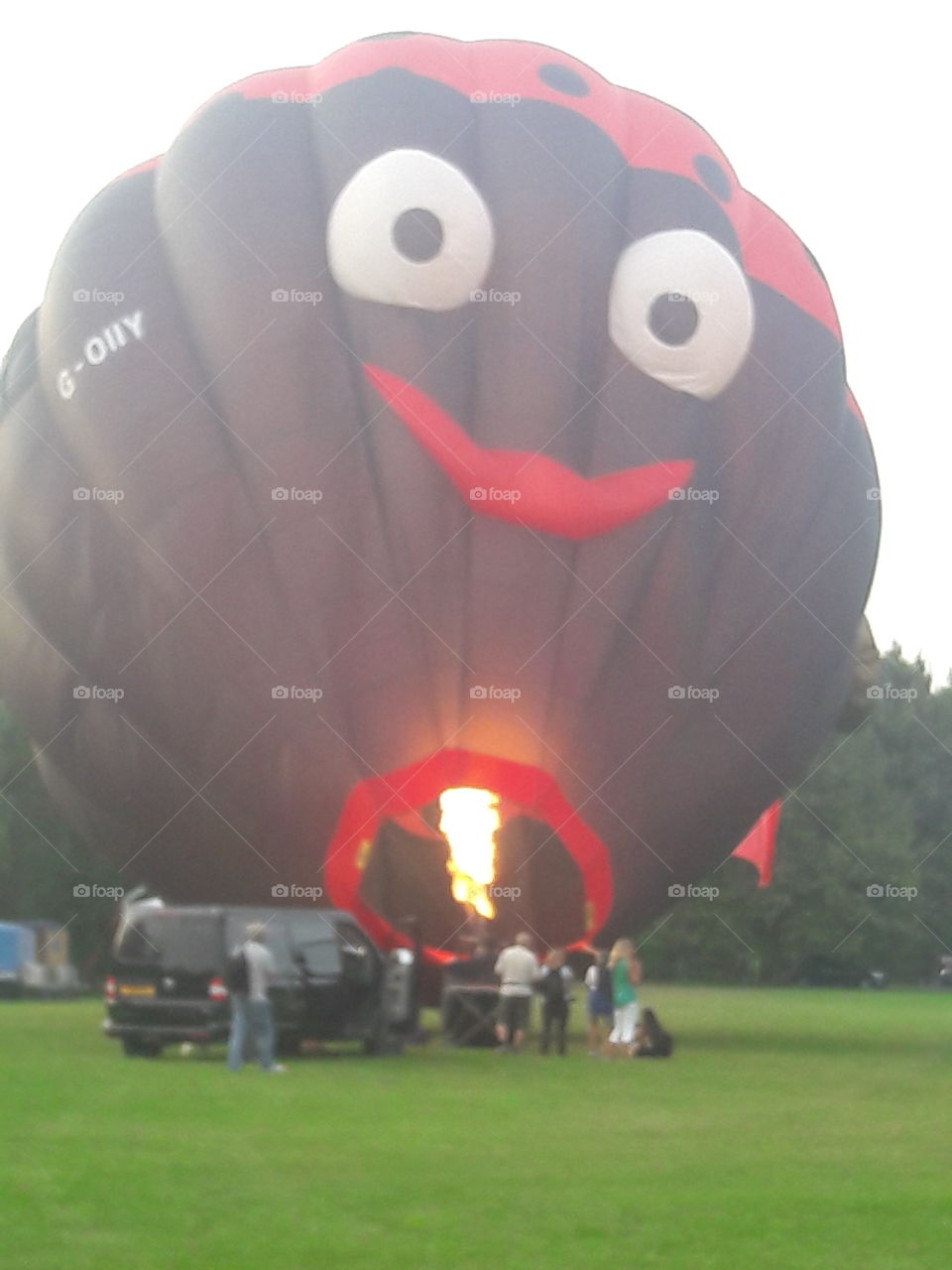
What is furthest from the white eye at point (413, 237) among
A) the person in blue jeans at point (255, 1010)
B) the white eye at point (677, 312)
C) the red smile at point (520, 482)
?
the person in blue jeans at point (255, 1010)

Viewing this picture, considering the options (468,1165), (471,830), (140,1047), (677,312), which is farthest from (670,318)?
(468,1165)

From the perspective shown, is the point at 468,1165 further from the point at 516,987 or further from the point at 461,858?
the point at 516,987

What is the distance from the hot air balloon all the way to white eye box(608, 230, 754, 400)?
25mm

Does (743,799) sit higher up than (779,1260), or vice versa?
(743,799)

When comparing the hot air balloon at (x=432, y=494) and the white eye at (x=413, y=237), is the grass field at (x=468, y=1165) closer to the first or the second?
the hot air balloon at (x=432, y=494)

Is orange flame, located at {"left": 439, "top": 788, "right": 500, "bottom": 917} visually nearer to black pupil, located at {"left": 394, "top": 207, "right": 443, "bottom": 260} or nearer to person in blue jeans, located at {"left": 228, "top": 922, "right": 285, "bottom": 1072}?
person in blue jeans, located at {"left": 228, "top": 922, "right": 285, "bottom": 1072}

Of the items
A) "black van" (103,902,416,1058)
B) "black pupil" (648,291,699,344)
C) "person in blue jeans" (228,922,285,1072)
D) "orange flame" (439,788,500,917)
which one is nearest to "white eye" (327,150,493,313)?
"black pupil" (648,291,699,344)

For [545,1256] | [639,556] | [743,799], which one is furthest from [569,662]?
[545,1256]

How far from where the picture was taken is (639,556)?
48.5ft

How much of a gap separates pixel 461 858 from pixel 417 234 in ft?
14.0

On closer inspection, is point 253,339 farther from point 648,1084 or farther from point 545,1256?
point 545,1256

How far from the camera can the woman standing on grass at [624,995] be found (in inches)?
617

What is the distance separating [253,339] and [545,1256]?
9416mm

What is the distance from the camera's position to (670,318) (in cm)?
1502
